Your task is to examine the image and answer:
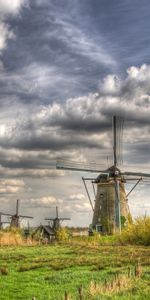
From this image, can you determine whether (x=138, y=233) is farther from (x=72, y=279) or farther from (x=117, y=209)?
(x=72, y=279)

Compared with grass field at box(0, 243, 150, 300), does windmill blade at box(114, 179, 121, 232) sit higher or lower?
higher

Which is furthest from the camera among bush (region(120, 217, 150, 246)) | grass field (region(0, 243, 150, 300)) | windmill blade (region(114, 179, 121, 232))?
windmill blade (region(114, 179, 121, 232))

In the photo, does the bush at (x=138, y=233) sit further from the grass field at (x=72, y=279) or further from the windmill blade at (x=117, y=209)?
the grass field at (x=72, y=279)

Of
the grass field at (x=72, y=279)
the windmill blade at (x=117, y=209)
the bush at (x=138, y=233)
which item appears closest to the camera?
the grass field at (x=72, y=279)

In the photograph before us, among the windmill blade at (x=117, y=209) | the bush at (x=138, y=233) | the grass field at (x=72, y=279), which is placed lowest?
the grass field at (x=72, y=279)

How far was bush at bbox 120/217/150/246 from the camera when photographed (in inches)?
1421

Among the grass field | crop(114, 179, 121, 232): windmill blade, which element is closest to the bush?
crop(114, 179, 121, 232): windmill blade

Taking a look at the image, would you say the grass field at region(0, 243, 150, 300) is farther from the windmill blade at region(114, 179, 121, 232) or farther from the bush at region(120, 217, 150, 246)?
the windmill blade at region(114, 179, 121, 232)

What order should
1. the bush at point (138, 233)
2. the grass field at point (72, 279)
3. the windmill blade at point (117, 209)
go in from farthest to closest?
1. the windmill blade at point (117, 209)
2. the bush at point (138, 233)
3. the grass field at point (72, 279)

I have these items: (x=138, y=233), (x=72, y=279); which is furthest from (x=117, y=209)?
(x=72, y=279)

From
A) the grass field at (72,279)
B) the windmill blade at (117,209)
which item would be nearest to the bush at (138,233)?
the windmill blade at (117,209)

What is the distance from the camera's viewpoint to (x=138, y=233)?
121 ft

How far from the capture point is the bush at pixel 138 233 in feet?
118

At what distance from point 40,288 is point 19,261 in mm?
8345
